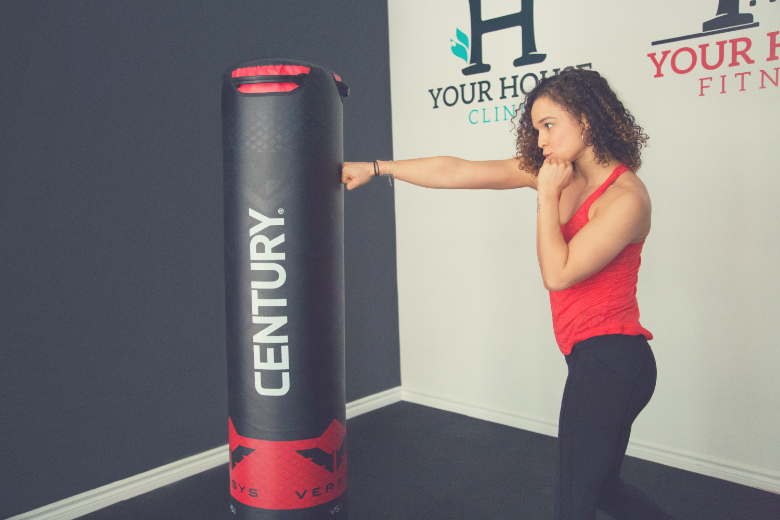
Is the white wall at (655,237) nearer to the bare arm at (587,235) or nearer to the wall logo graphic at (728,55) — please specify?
the wall logo graphic at (728,55)

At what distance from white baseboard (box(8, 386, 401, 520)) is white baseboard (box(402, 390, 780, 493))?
4.54ft

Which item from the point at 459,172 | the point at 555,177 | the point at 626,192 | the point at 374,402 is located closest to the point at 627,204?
the point at 626,192

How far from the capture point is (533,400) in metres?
3.12

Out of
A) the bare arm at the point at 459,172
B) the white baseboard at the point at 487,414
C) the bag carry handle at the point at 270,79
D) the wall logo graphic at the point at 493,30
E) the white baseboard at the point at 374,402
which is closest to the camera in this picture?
the bag carry handle at the point at 270,79

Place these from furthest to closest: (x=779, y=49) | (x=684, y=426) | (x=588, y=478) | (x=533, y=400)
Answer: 1. (x=533, y=400)
2. (x=684, y=426)
3. (x=779, y=49)
4. (x=588, y=478)

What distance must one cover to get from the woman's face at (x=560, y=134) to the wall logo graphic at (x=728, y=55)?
1288mm

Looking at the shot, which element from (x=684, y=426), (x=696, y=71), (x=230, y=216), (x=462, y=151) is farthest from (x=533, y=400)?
(x=230, y=216)

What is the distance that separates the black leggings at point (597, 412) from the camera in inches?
53.4

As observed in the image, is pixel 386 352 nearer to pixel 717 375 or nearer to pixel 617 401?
pixel 717 375

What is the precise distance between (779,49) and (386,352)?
240cm

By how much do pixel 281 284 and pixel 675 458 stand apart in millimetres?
2044

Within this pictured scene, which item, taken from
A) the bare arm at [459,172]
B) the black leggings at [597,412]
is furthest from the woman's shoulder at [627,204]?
the bare arm at [459,172]

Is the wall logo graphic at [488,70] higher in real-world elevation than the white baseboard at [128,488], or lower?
higher

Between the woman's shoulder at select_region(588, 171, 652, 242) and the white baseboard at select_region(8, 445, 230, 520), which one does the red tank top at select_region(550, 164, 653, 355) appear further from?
the white baseboard at select_region(8, 445, 230, 520)
